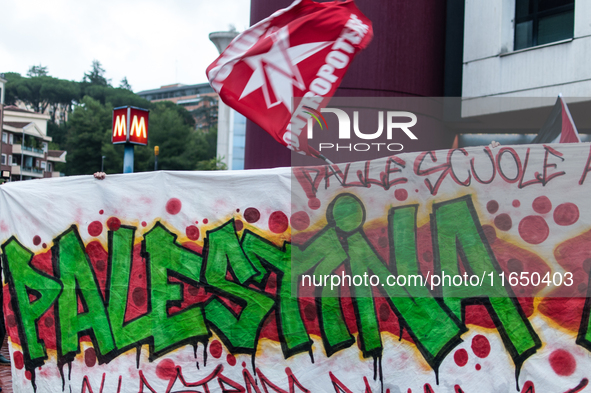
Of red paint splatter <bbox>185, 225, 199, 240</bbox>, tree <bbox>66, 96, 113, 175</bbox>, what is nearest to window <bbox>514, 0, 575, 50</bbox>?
red paint splatter <bbox>185, 225, 199, 240</bbox>

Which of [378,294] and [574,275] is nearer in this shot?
[574,275]

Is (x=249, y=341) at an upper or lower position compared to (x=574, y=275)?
lower

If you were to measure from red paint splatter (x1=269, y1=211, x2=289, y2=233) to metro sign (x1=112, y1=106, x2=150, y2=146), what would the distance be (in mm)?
7391

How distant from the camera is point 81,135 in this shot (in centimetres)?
6400

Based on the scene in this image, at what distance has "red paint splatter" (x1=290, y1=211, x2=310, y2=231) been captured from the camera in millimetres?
4535

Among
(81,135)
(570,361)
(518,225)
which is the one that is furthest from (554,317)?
(81,135)

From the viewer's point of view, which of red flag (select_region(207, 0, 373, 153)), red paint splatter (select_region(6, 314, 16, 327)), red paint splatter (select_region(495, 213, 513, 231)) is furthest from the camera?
red paint splatter (select_region(6, 314, 16, 327))

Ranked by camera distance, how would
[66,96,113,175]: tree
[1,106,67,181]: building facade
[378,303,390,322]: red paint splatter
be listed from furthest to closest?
[1,106,67,181]: building facade
[66,96,113,175]: tree
[378,303,390,322]: red paint splatter

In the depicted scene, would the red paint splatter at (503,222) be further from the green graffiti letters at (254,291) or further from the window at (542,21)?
the window at (542,21)

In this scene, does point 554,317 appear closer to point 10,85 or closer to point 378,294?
point 378,294

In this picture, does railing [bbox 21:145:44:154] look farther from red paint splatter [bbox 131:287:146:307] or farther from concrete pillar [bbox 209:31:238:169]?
red paint splatter [bbox 131:287:146:307]

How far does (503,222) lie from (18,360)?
13.6 ft

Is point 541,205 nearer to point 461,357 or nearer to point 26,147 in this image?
point 461,357

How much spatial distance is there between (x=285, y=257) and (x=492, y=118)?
6.91 meters
